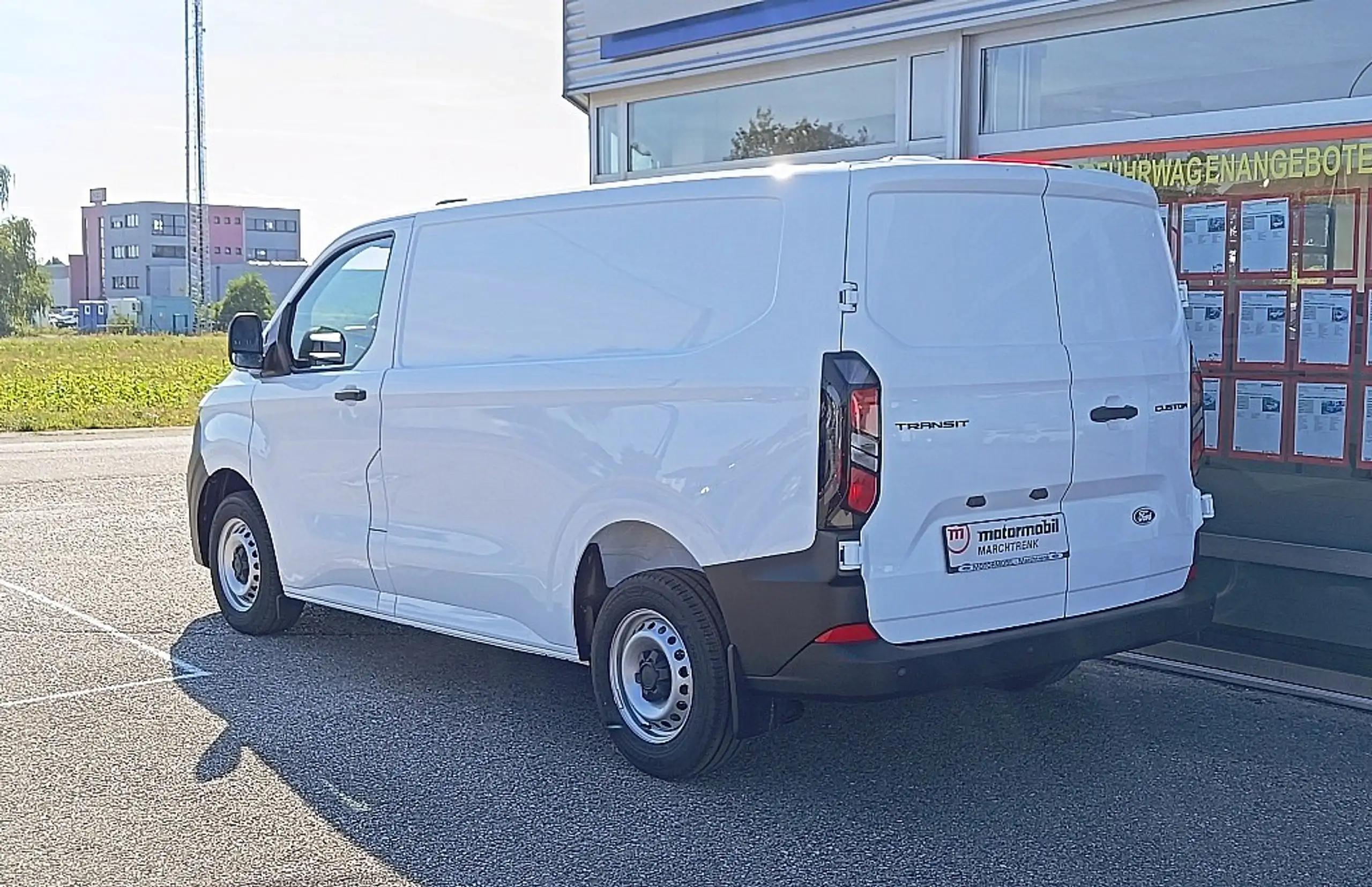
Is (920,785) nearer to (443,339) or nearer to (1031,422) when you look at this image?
(1031,422)

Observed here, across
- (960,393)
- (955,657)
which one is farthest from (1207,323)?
(955,657)

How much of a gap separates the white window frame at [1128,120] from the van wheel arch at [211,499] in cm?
470

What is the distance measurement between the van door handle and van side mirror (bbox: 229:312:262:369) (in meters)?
3.89

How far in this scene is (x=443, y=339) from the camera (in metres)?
6.13

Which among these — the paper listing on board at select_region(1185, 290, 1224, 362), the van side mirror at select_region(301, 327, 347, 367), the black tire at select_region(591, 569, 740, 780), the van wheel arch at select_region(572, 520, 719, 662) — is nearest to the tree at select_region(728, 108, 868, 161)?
the paper listing on board at select_region(1185, 290, 1224, 362)

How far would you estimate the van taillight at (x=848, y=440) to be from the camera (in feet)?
15.2

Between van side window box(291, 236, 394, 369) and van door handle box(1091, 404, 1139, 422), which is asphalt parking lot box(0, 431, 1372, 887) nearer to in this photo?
van door handle box(1091, 404, 1139, 422)

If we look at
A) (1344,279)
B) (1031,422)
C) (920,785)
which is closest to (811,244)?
(1031,422)

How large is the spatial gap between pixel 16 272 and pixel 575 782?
336 ft

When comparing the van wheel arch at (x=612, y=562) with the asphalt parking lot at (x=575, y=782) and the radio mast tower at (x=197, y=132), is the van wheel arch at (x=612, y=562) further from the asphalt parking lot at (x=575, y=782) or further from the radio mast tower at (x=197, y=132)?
the radio mast tower at (x=197, y=132)

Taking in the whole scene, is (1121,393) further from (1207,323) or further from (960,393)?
(1207,323)

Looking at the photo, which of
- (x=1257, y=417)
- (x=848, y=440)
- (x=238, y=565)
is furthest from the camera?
(x=1257, y=417)

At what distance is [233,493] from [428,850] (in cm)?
350

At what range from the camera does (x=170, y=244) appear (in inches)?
5349
